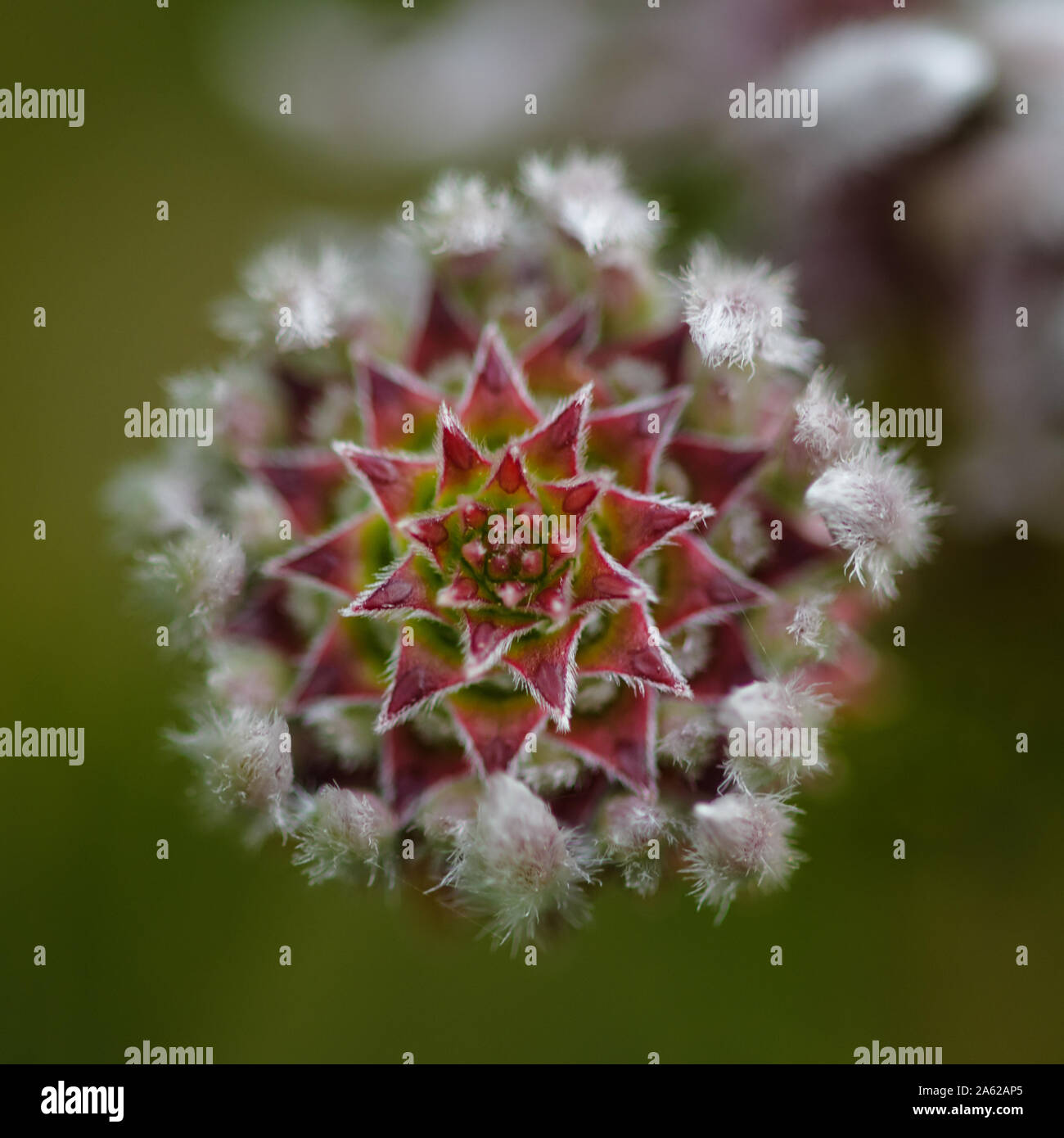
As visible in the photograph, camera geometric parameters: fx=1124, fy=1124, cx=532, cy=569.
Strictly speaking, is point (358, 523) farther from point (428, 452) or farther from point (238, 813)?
point (238, 813)

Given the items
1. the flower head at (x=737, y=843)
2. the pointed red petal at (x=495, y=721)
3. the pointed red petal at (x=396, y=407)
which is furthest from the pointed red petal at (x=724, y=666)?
the pointed red petal at (x=396, y=407)

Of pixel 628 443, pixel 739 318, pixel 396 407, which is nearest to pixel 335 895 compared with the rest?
pixel 396 407

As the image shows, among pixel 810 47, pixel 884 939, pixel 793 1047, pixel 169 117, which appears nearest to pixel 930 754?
pixel 884 939

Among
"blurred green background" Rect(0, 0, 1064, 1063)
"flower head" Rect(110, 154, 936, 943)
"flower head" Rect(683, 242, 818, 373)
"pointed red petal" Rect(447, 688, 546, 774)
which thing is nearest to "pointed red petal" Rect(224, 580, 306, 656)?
"flower head" Rect(110, 154, 936, 943)

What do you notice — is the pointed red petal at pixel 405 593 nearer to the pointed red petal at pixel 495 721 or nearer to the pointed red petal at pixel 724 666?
the pointed red petal at pixel 495 721

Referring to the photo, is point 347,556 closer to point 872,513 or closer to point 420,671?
point 420,671

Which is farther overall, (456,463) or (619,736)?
(619,736)

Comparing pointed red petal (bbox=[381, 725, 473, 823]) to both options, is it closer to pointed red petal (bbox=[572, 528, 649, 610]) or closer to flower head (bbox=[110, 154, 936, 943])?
flower head (bbox=[110, 154, 936, 943])
